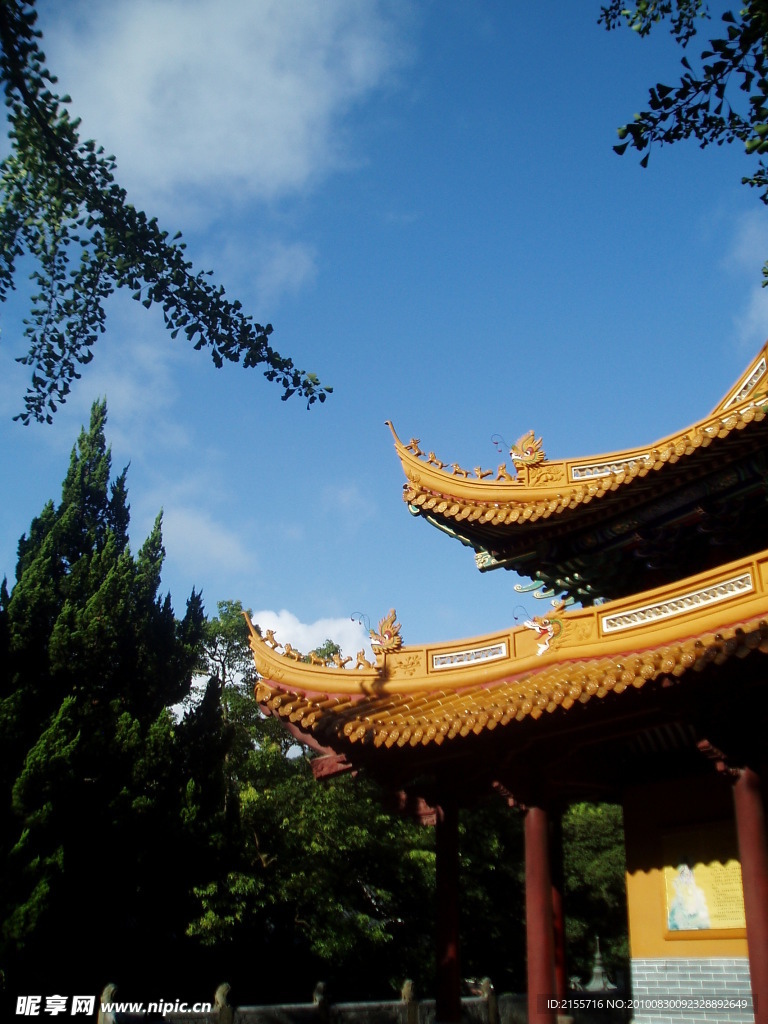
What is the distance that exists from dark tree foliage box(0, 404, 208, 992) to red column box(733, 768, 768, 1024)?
9105mm

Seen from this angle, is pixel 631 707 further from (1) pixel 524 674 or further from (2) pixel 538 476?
(2) pixel 538 476

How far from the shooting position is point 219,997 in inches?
457

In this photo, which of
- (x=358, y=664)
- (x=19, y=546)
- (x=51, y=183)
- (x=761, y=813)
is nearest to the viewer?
(x=51, y=183)

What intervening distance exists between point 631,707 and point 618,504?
2569 mm

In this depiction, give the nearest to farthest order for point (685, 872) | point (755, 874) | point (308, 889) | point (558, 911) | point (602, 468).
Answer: point (755, 874)
point (685, 872)
point (558, 911)
point (602, 468)
point (308, 889)

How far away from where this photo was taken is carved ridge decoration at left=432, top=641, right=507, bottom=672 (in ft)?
30.1

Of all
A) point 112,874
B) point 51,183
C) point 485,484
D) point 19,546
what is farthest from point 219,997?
point 51,183

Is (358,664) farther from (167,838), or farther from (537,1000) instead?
(167,838)

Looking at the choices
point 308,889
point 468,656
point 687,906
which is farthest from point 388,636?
point 308,889

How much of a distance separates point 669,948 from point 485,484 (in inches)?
212

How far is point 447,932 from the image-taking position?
8.79m

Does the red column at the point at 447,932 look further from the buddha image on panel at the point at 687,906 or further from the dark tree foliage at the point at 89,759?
the dark tree foliage at the point at 89,759

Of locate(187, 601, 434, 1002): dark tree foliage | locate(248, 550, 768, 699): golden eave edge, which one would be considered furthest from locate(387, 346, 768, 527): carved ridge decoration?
locate(187, 601, 434, 1002): dark tree foliage

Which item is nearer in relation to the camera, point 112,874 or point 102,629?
point 112,874
